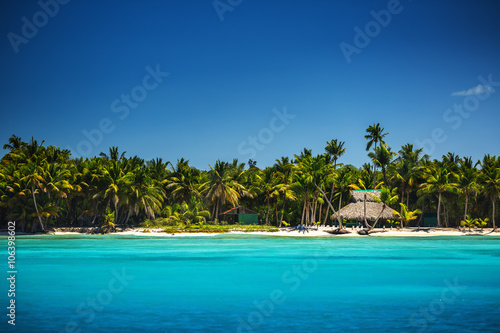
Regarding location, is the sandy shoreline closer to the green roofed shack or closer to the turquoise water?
the green roofed shack

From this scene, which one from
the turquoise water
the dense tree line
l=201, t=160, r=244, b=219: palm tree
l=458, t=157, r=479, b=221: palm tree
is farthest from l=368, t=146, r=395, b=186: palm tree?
the turquoise water

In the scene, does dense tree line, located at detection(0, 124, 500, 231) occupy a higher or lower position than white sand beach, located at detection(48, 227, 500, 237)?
higher

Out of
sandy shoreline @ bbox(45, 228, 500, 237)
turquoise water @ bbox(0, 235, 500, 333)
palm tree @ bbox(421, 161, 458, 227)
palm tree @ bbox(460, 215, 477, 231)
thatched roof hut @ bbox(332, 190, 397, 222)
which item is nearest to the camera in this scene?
turquoise water @ bbox(0, 235, 500, 333)

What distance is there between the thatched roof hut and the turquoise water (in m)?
27.6

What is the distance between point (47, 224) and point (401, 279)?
42458 millimetres

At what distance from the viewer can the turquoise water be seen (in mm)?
10609

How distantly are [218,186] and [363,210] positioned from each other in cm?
1650

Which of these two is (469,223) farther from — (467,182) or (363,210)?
(363,210)

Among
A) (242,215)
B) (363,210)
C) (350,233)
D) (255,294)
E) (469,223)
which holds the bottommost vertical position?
(255,294)

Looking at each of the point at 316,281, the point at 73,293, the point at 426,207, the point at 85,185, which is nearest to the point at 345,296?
the point at 316,281

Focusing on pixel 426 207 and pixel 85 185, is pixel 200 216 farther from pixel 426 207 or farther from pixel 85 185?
pixel 426 207

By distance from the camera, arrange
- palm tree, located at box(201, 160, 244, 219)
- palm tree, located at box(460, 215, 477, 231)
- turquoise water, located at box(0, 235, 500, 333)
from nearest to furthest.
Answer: turquoise water, located at box(0, 235, 500, 333) → palm tree, located at box(460, 215, 477, 231) → palm tree, located at box(201, 160, 244, 219)

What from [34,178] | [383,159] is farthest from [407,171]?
[34,178]

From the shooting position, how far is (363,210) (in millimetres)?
53438
